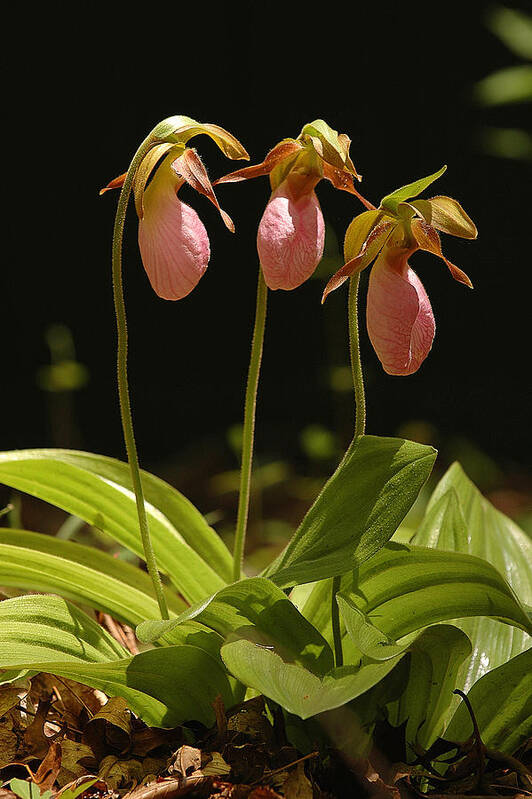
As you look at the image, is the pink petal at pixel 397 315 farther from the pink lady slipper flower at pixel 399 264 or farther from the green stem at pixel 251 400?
the green stem at pixel 251 400

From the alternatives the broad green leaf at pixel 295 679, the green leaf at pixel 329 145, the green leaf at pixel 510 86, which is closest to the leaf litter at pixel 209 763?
the broad green leaf at pixel 295 679

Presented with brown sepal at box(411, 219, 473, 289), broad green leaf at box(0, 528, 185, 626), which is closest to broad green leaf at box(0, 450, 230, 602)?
broad green leaf at box(0, 528, 185, 626)

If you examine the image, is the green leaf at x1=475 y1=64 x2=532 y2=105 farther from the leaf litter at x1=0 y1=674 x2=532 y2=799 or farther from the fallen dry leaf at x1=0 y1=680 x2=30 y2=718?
the fallen dry leaf at x1=0 y1=680 x2=30 y2=718

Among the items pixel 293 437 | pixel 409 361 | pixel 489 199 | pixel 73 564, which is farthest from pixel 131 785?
pixel 489 199

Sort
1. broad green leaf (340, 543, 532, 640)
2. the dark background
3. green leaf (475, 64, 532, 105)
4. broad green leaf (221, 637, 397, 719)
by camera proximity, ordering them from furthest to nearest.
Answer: the dark background
green leaf (475, 64, 532, 105)
broad green leaf (340, 543, 532, 640)
broad green leaf (221, 637, 397, 719)

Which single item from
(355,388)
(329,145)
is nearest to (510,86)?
(329,145)

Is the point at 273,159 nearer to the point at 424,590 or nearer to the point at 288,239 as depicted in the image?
the point at 288,239
